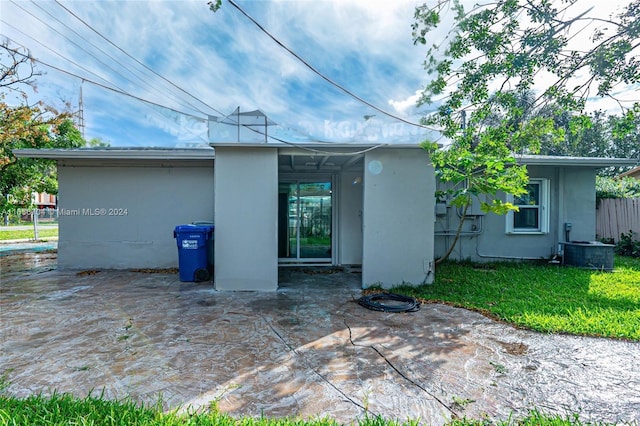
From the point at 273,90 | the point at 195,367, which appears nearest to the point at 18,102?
the point at 273,90

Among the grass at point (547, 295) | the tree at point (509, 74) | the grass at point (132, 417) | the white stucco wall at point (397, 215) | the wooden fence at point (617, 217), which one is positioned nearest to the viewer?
the grass at point (132, 417)

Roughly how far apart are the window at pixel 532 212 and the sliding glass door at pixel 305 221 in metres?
4.59

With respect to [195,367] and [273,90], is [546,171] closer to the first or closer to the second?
[273,90]

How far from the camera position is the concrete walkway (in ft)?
8.05

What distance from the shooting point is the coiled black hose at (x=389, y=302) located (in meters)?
4.60

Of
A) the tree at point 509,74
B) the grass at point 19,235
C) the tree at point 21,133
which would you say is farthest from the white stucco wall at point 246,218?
the grass at point 19,235

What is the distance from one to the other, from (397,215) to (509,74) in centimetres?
323

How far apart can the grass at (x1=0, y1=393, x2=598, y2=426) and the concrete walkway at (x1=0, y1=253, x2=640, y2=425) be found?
0.36 feet

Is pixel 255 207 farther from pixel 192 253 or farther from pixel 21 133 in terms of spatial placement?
pixel 21 133

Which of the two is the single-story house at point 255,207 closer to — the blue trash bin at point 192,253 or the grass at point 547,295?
the blue trash bin at point 192,253

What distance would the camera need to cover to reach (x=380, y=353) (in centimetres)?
327

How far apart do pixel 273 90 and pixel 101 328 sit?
7.77 metres

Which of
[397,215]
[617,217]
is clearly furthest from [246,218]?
[617,217]

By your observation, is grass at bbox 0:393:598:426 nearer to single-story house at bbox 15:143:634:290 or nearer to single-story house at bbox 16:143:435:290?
single-story house at bbox 16:143:435:290
